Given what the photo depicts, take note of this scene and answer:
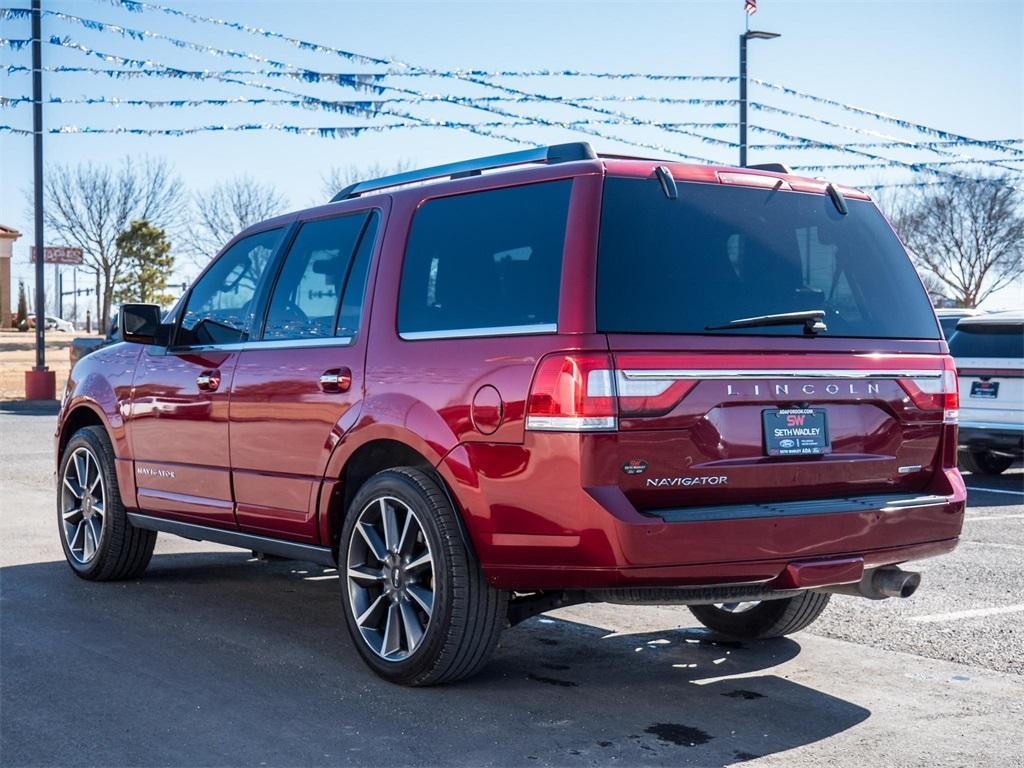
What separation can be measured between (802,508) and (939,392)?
0.94 m

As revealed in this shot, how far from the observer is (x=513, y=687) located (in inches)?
199

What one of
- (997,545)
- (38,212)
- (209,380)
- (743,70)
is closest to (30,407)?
(38,212)

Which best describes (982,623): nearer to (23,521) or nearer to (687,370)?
(687,370)

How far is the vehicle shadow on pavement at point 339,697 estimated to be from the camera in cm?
425

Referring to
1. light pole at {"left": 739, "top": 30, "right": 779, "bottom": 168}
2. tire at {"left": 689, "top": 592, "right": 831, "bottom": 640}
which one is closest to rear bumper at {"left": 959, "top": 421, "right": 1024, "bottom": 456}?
tire at {"left": 689, "top": 592, "right": 831, "bottom": 640}

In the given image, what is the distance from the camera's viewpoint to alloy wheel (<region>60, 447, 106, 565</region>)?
7.18 meters

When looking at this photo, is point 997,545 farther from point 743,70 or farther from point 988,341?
point 743,70

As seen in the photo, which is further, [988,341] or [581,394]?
[988,341]

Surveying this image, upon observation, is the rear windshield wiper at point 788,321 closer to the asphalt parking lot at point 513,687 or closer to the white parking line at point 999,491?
the asphalt parking lot at point 513,687

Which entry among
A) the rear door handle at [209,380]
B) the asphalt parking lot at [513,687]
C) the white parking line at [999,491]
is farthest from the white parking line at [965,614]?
the white parking line at [999,491]

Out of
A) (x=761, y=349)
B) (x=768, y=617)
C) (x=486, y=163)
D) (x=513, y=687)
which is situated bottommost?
(x=513, y=687)

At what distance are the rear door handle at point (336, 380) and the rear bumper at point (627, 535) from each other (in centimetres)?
82

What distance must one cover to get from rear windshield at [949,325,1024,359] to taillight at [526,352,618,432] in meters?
8.65

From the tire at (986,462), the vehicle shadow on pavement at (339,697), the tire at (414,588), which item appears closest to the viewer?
the vehicle shadow on pavement at (339,697)
